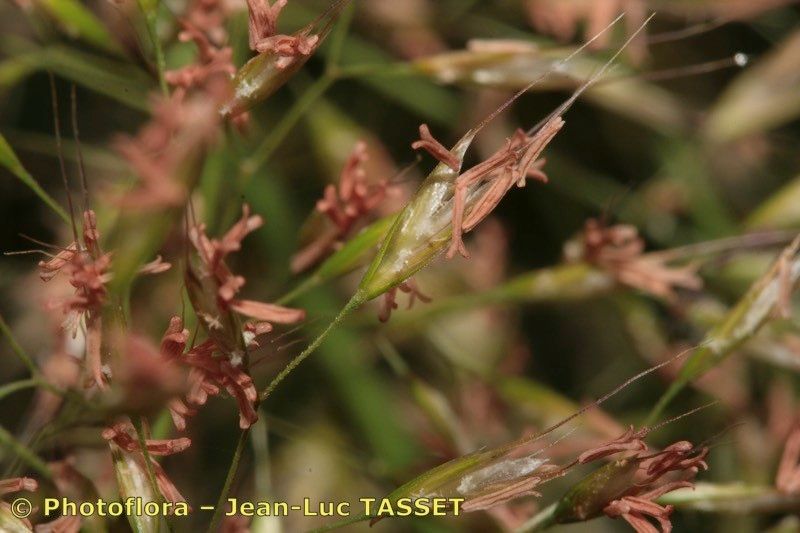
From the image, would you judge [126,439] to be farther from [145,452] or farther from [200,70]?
[200,70]

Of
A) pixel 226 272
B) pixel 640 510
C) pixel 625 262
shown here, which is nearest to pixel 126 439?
pixel 226 272

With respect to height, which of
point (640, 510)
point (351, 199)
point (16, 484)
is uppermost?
point (351, 199)

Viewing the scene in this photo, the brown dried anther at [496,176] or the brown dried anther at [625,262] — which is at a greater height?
the brown dried anther at [625,262]

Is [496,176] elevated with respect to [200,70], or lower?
lower

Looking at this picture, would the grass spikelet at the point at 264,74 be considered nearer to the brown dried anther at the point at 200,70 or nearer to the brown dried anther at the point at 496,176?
the brown dried anther at the point at 200,70

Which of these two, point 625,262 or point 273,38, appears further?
point 625,262

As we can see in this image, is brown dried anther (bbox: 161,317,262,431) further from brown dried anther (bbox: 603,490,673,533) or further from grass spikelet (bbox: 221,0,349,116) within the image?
brown dried anther (bbox: 603,490,673,533)

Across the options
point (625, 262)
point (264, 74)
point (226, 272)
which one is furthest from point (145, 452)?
point (625, 262)

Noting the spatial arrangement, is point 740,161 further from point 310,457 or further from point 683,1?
point 310,457

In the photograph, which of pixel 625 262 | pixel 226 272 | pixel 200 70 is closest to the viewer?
pixel 226 272

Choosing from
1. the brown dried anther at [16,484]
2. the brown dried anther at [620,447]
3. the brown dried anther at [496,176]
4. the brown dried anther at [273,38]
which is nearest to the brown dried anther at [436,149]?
the brown dried anther at [496,176]

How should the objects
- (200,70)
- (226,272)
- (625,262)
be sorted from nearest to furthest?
(226,272) → (200,70) → (625,262)
